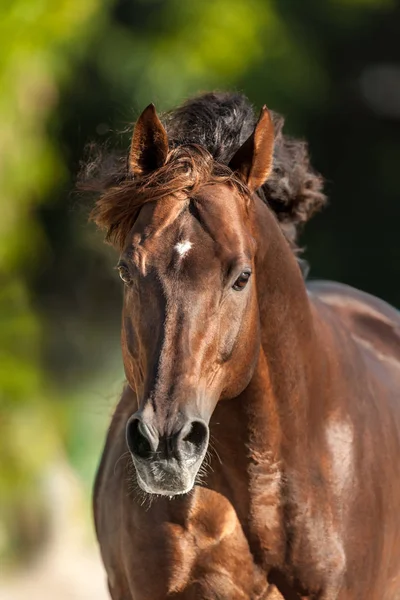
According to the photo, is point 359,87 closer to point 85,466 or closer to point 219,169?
point 85,466

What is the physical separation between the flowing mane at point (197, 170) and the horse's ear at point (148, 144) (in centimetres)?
3

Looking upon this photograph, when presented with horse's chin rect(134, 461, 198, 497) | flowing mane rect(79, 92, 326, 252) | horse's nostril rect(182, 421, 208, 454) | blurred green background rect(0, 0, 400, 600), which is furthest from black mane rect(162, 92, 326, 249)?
blurred green background rect(0, 0, 400, 600)

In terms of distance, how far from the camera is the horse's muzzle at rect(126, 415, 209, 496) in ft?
8.30

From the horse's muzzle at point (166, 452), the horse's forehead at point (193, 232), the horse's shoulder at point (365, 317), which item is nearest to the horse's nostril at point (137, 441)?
the horse's muzzle at point (166, 452)

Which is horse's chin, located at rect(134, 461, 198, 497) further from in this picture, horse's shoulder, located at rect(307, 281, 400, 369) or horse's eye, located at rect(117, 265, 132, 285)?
horse's shoulder, located at rect(307, 281, 400, 369)

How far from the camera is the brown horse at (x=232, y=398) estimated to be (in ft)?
8.80

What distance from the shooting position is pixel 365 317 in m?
4.22

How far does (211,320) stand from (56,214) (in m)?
6.71

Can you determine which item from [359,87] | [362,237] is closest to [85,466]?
[362,237]

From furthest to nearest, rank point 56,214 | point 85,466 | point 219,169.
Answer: point 56,214 → point 85,466 → point 219,169

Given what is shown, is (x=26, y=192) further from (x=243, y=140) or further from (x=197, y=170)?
(x=197, y=170)

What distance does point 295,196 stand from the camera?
3.55 meters

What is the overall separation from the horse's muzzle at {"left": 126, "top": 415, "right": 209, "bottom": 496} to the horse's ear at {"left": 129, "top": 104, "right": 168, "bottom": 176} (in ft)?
2.45

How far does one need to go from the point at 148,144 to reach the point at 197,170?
16 centimetres
